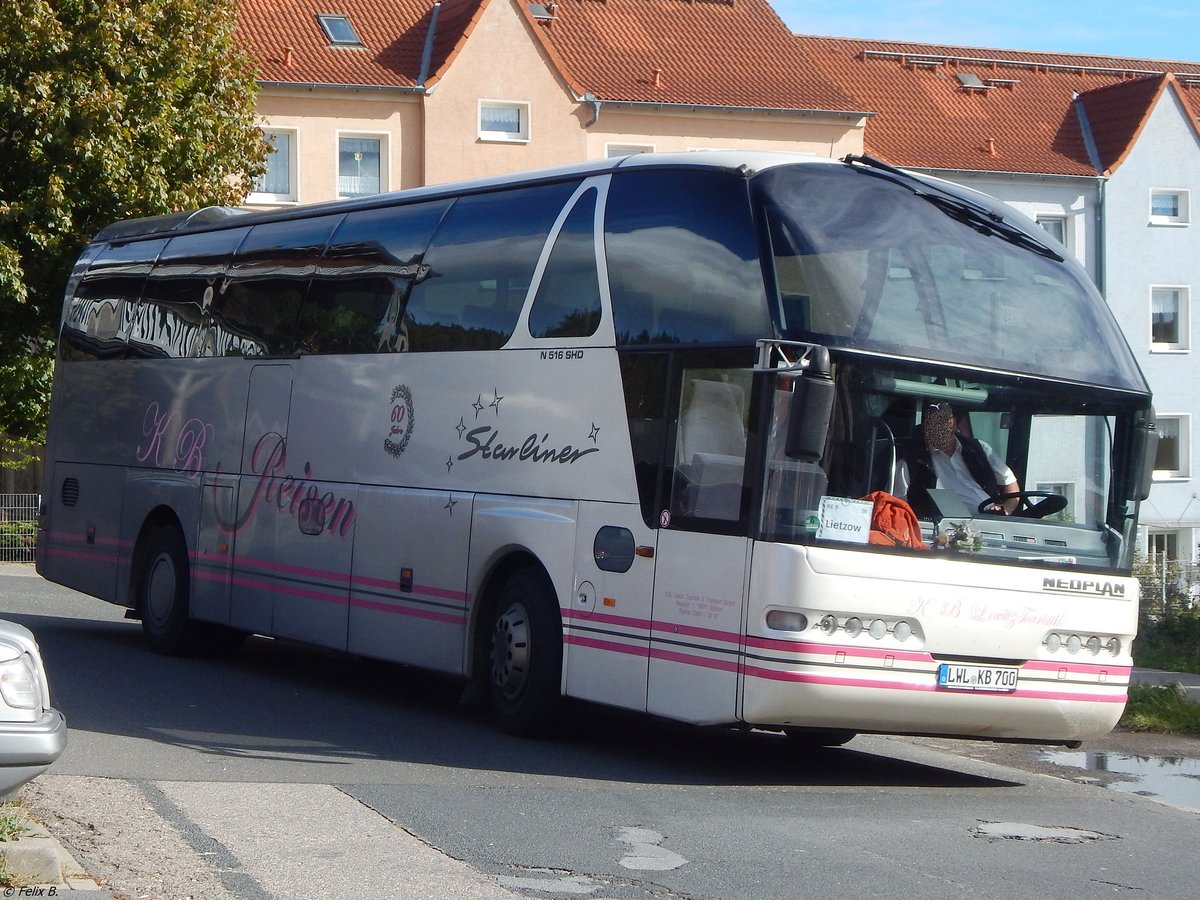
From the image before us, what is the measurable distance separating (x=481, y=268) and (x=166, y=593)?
18.5 feet

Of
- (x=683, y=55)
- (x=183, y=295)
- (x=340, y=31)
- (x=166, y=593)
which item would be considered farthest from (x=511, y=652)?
(x=683, y=55)

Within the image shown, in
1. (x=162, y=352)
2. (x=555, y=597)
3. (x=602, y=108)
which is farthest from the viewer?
(x=602, y=108)

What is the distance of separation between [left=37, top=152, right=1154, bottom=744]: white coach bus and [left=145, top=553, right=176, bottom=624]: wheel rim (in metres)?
3.06

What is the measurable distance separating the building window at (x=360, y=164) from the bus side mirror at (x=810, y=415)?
3184cm

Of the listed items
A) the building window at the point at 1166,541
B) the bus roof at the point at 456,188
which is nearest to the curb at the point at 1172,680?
the bus roof at the point at 456,188

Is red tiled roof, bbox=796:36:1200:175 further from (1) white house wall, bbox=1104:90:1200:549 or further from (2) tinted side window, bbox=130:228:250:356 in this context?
(2) tinted side window, bbox=130:228:250:356

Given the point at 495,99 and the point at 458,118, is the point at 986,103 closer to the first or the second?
the point at 495,99

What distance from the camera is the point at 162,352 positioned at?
1644 cm

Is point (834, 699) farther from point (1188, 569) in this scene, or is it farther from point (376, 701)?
point (1188, 569)

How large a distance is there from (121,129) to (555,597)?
1882 cm

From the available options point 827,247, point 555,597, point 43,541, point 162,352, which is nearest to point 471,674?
point 555,597

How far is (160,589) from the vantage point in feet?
52.8

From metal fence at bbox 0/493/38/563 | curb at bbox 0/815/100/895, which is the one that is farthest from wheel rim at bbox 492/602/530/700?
metal fence at bbox 0/493/38/563

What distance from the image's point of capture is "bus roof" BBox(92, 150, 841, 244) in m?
10.2
